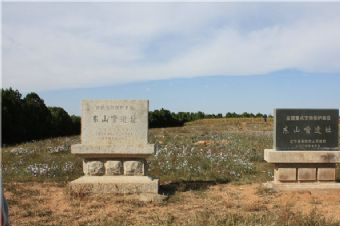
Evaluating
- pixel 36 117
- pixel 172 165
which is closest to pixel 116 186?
pixel 172 165

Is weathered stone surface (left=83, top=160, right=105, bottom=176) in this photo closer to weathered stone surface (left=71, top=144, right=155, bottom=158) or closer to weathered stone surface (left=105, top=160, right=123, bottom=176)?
weathered stone surface (left=105, top=160, right=123, bottom=176)

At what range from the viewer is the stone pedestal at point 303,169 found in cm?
1055

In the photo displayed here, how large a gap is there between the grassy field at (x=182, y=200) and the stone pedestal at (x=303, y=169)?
31 centimetres

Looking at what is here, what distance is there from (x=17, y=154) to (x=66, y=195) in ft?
31.7

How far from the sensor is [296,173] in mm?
10742

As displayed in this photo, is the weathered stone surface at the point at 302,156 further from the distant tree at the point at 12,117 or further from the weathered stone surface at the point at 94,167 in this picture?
the distant tree at the point at 12,117

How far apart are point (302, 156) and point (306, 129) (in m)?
0.68

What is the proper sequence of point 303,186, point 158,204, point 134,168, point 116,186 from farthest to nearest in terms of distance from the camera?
1. point 303,186
2. point 134,168
3. point 116,186
4. point 158,204

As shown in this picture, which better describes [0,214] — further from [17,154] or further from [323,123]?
[17,154]

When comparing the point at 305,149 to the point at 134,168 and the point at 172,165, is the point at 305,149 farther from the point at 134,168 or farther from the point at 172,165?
the point at 172,165

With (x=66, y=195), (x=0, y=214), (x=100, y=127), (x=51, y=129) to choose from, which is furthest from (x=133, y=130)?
(x=51, y=129)

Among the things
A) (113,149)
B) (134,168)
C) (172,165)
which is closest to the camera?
(113,149)

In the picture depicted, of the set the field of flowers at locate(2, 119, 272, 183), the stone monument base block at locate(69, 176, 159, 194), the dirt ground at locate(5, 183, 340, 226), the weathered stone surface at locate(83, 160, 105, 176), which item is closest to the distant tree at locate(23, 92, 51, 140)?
the field of flowers at locate(2, 119, 272, 183)

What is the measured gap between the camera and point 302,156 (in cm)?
1060
